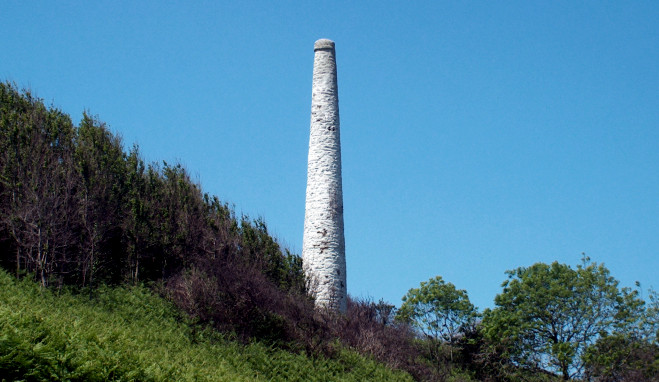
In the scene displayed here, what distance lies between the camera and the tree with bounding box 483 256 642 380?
25812 millimetres

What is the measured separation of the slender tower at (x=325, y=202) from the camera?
22.7 m

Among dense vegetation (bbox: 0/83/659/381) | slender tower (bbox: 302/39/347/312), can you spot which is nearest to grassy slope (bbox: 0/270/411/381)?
dense vegetation (bbox: 0/83/659/381)

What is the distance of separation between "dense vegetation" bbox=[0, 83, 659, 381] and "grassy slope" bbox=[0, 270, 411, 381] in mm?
57

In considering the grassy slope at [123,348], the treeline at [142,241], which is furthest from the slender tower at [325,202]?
the grassy slope at [123,348]

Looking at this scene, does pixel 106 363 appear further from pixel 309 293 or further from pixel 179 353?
pixel 309 293

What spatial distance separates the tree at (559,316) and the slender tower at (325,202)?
24.2 feet

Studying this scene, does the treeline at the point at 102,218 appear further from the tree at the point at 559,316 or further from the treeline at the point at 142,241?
the tree at the point at 559,316

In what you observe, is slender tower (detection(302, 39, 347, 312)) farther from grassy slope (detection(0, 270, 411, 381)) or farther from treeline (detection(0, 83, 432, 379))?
grassy slope (detection(0, 270, 411, 381))

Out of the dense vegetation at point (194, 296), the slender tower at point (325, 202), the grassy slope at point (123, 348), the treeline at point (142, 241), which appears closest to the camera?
the grassy slope at point (123, 348)

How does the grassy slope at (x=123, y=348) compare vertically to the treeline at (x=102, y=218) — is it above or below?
below

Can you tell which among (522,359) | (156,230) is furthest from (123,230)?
(522,359)

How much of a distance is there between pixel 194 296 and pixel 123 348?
267 inches

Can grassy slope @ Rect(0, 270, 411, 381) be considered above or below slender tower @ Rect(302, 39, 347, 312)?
below

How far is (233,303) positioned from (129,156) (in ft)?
22.7
